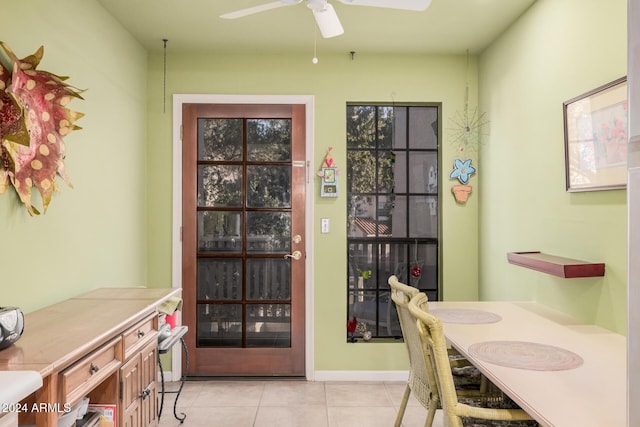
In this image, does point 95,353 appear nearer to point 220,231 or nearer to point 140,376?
point 140,376

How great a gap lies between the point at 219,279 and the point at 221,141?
109cm

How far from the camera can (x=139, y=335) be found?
2.15 meters

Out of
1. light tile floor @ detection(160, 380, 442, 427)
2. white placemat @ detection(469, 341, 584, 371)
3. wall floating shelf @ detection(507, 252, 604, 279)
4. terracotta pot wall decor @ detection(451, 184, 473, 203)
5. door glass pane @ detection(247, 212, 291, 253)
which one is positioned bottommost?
light tile floor @ detection(160, 380, 442, 427)

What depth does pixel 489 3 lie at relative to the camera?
8.86ft

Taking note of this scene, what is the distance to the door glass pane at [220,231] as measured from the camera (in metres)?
3.54

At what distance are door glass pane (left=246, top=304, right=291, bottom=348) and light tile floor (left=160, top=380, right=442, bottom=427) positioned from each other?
294 mm

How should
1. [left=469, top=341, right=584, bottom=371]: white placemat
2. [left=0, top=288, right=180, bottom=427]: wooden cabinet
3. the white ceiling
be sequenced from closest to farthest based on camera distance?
[left=0, top=288, right=180, bottom=427]: wooden cabinet
[left=469, top=341, right=584, bottom=371]: white placemat
the white ceiling

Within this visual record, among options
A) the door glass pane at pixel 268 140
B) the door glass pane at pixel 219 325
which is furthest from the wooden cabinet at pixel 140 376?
the door glass pane at pixel 268 140

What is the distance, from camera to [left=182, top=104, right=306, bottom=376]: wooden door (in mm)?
3521

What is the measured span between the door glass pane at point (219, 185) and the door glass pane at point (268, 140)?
0.19 metres

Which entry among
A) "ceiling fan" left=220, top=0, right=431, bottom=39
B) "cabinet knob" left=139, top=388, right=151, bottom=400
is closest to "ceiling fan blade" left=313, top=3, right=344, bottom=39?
"ceiling fan" left=220, top=0, right=431, bottom=39

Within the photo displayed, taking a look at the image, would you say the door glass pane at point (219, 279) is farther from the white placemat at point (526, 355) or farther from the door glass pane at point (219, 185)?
the white placemat at point (526, 355)

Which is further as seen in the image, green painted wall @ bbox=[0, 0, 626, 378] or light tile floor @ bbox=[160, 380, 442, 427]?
light tile floor @ bbox=[160, 380, 442, 427]

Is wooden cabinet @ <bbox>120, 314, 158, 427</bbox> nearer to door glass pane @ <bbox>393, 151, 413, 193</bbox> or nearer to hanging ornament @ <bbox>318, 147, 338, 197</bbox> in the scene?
hanging ornament @ <bbox>318, 147, 338, 197</bbox>
